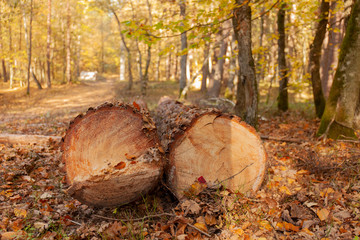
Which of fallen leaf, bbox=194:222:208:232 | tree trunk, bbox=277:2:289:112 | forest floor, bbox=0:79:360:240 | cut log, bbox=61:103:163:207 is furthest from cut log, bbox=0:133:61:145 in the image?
tree trunk, bbox=277:2:289:112

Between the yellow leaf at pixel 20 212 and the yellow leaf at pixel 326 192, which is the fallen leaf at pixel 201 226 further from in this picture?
the yellow leaf at pixel 20 212

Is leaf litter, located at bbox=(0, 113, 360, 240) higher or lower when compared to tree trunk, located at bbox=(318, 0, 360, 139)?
lower

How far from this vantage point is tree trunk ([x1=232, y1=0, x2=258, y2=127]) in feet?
17.3

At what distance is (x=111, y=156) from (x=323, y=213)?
8.44 feet

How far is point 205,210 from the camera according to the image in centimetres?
283

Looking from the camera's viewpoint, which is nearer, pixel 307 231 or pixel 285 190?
pixel 307 231

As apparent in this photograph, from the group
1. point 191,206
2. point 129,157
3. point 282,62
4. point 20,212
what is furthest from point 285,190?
point 282,62

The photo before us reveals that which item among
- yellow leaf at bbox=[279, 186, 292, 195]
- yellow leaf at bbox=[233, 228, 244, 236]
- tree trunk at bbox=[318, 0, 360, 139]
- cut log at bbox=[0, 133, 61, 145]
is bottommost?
yellow leaf at bbox=[233, 228, 244, 236]

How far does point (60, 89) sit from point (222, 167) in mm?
21802

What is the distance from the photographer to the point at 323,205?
9.82ft

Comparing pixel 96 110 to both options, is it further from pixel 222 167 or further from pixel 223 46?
pixel 223 46

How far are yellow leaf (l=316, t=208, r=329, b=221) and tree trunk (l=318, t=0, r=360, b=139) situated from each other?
2.91m

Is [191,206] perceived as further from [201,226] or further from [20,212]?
[20,212]

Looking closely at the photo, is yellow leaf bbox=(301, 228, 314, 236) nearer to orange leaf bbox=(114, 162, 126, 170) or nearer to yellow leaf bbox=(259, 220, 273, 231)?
yellow leaf bbox=(259, 220, 273, 231)
